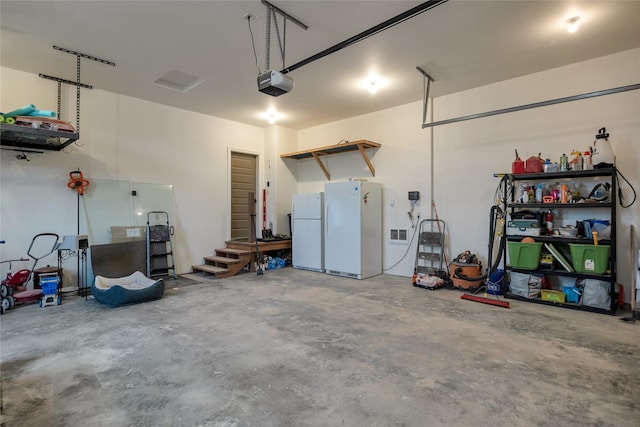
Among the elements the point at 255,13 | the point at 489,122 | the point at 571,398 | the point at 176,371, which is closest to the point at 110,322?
the point at 176,371

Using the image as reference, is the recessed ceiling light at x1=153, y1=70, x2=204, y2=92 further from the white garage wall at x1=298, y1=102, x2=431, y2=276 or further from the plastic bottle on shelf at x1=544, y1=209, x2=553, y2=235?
the plastic bottle on shelf at x1=544, y1=209, x2=553, y2=235

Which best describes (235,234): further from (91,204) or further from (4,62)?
(4,62)

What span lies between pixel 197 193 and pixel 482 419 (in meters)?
6.07

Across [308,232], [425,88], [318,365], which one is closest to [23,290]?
[318,365]

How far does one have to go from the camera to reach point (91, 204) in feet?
17.1

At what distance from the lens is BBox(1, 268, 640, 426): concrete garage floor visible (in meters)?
1.99

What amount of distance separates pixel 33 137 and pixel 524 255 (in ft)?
22.0

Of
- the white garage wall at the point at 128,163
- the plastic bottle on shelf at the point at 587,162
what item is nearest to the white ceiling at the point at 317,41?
the white garage wall at the point at 128,163

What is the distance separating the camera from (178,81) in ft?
16.9

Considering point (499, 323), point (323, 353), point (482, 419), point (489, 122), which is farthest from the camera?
point (489, 122)

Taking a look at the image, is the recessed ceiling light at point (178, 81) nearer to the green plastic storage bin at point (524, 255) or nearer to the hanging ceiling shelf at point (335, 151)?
the hanging ceiling shelf at point (335, 151)

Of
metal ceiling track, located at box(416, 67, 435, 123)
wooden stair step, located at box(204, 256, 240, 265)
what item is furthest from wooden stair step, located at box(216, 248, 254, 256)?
metal ceiling track, located at box(416, 67, 435, 123)

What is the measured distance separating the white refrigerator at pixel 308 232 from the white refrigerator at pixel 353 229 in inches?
7.5

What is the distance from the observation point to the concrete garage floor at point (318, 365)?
199 cm
